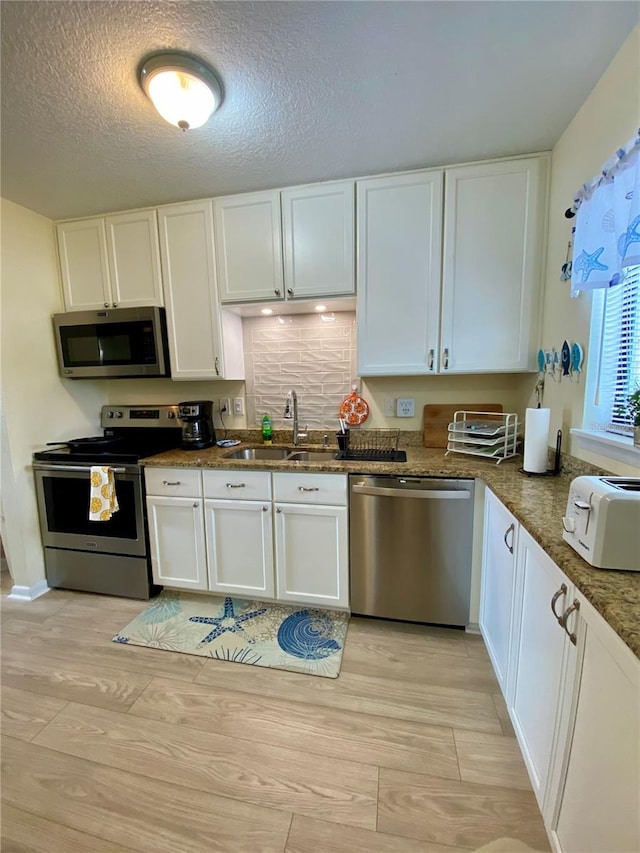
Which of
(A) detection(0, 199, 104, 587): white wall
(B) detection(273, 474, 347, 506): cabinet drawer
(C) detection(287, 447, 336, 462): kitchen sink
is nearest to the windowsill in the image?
(B) detection(273, 474, 347, 506): cabinet drawer

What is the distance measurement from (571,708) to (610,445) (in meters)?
0.84

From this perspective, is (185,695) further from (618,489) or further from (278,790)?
(618,489)

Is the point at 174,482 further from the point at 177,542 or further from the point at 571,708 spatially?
the point at 571,708

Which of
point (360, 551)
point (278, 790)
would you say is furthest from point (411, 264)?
point (278, 790)

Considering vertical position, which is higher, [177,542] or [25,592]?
[177,542]

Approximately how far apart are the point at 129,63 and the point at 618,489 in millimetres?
2041

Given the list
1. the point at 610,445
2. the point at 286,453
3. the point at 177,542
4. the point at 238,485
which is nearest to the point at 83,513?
the point at 177,542

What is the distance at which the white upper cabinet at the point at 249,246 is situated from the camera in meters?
2.00

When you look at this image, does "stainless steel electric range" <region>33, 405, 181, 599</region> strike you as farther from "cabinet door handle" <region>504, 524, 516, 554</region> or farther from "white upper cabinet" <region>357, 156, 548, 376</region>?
"cabinet door handle" <region>504, 524, 516, 554</region>

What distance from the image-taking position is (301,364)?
7.82 ft

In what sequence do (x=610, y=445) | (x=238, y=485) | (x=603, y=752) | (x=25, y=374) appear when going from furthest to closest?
(x=25, y=374) → (x=238, y=485) → (x=610, y=445) → (x=603, y=752)

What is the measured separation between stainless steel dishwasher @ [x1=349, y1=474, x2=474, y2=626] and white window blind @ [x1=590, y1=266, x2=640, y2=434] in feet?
2.03

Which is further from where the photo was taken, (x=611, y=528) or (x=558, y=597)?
(x=558, y=597)

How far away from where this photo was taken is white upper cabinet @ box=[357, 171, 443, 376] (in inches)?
71.7
